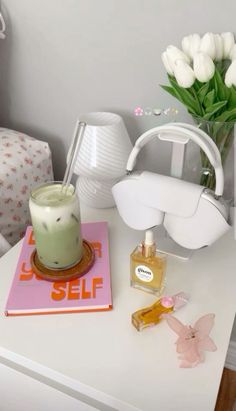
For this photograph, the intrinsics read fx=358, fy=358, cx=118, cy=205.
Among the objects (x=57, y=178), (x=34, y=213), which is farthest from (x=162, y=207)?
(x=57, y=178)

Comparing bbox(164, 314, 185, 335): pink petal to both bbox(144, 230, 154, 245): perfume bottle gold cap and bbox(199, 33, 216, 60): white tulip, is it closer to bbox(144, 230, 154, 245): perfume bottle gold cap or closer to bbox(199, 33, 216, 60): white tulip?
bbox(144, 230, 154, 245): perfume bottle gold cap

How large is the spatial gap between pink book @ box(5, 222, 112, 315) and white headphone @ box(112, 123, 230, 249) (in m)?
0.14

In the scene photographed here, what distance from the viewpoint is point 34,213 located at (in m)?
0.69

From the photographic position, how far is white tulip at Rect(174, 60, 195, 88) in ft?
2.35

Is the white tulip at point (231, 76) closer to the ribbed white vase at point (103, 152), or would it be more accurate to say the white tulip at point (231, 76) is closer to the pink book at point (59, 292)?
the ribbed white vase at point (103, 152)

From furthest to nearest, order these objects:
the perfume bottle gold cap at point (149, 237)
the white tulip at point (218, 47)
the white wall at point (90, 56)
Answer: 1. the white wall at point (90, 56)
2. the white tulip at point (218, 47)
3. the perfume bottle gold cap at point (149, 237)

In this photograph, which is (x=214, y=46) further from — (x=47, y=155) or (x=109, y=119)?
(x=47, y=155)

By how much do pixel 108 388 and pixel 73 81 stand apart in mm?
822

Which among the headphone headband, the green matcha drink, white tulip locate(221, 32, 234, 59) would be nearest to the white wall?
white tulip locate(221, 32, 234, 59)

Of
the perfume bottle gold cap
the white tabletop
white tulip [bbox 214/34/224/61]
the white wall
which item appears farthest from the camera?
the white wall

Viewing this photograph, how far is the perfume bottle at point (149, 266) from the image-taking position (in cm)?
66

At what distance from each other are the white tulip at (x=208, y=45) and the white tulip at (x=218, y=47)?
0.5 inches

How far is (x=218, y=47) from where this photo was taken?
765 millimetres

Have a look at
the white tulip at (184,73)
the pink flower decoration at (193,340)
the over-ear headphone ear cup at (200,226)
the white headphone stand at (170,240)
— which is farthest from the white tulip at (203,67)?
the pink flower decoration at (193,340)
